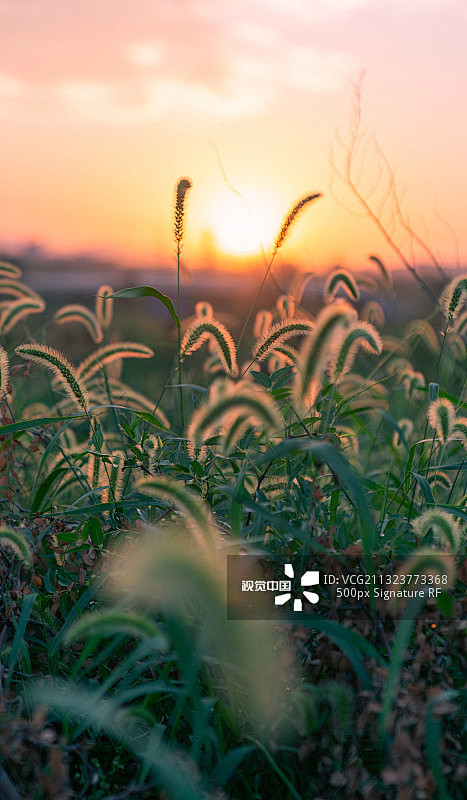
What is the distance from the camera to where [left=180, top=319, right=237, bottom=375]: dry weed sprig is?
2016 millimetres

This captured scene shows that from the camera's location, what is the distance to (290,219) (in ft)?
7.38

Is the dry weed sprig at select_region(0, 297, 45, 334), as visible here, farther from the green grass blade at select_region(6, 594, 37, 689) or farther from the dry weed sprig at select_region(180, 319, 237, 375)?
the green grass blade at select_region(6, 594, 37, 689)

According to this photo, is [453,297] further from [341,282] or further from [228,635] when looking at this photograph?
[228,635]

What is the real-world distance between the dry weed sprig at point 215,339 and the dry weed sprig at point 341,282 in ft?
1.95

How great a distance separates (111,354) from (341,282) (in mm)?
853

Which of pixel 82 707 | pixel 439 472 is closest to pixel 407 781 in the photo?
pixel 82 707

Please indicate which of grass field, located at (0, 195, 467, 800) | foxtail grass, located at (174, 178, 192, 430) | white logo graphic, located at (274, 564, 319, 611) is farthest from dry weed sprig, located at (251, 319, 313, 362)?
white logo graphic, located at (274, 564, 319, 611)

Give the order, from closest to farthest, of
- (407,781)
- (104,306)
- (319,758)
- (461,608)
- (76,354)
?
(407,781)
(319,758)
(461,608)
(104,306)
(76,354)

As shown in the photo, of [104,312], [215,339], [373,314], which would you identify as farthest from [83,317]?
[373,314]

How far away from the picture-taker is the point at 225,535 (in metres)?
1.93

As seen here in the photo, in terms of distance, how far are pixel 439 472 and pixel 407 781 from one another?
Result: 3.76 ft

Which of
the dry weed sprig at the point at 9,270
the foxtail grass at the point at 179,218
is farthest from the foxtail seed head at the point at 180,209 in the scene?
the dry weed sprig at the point at 9,270

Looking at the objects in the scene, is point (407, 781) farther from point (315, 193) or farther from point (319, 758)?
point (315, 193)

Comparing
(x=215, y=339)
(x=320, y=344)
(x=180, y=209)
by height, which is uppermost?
(x=180, y=209)
